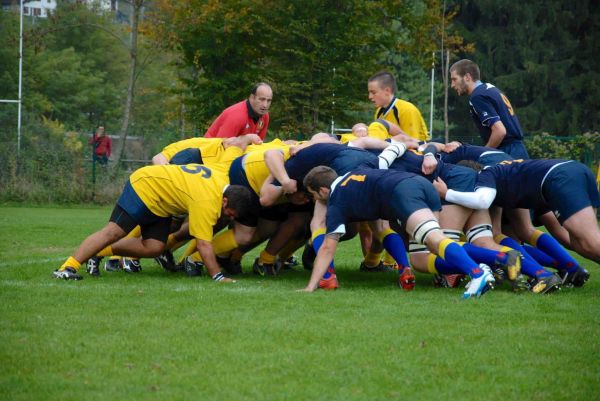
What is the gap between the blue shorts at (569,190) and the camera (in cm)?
905

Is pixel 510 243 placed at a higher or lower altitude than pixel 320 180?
lower

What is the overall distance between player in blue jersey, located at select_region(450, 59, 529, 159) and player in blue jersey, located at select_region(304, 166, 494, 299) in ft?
8.18

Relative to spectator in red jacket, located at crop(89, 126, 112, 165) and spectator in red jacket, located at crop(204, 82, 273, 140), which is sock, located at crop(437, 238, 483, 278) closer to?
spectator in red jacket, located at crop(204, 82, 273, 140)

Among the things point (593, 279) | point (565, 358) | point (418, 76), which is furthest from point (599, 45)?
point (565, 358)

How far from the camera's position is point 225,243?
1069 cm

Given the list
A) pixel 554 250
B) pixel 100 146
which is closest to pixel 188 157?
pixel 554 250

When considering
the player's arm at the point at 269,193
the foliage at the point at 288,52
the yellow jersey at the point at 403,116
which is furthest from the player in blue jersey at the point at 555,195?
the foliage at the point at 288,52

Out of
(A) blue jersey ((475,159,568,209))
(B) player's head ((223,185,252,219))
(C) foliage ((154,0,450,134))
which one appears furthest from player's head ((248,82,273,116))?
(C) foliage ((154,0,450,134))

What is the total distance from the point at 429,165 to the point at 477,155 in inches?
42.5

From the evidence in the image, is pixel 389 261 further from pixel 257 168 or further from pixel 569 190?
pixel 569 190

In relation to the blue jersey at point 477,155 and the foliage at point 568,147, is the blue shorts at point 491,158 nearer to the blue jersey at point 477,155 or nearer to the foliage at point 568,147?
the blue jersey at point 477,155

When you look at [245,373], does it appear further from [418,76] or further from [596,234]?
[418,76]

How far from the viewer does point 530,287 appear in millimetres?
9195

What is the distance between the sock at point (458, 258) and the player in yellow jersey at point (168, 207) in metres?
2.29
